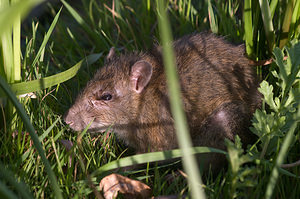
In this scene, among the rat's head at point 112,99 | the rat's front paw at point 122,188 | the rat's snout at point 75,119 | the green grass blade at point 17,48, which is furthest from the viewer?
the rat's head at point 112,99

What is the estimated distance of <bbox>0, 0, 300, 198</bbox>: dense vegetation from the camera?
2120 mm

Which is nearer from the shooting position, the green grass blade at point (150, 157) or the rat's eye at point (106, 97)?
the green grass blade at point (150, 157)

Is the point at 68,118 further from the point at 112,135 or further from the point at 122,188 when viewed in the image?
the point at 122,188

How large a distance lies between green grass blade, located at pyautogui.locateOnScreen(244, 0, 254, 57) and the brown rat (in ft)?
0.28

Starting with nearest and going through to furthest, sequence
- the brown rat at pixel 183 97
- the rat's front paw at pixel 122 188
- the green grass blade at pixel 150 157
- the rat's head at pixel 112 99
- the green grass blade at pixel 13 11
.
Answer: the green grass blade at pixel 13 11
the green grass blade at pixel 150 157
the rat's front paw at pixel 122 188
the brown rat at pixel 183 97
the rat's head at pixel 112 99

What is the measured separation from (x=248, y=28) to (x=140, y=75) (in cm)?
108

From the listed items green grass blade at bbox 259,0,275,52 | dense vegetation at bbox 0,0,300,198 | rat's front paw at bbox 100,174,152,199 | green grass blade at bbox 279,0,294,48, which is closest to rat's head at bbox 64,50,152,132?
dense vegetation at bbox 0,0,300,198

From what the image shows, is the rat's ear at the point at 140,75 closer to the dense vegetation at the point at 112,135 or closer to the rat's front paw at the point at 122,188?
the dense vegetation at the point at 112,135

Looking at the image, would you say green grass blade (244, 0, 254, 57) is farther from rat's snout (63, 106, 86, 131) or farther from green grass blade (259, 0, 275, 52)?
rat's snout (63, 106, 86, 131)

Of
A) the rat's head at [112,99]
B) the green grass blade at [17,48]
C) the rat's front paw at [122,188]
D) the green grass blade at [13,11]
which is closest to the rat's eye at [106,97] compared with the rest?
the rat's head at [112,99]

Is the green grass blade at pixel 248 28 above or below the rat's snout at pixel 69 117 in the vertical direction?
above

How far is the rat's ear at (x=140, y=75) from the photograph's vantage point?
3.23 m

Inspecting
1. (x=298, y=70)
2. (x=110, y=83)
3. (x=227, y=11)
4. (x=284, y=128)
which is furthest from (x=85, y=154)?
(x=227, y=11)

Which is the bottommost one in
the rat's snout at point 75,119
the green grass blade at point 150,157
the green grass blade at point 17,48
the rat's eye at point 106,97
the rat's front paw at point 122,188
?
the rat's front paw at point 122,188
